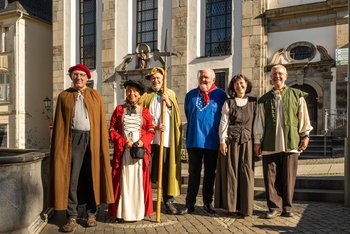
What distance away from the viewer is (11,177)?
151 inches

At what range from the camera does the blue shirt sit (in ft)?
16.8

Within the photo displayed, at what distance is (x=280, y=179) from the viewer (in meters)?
5.17

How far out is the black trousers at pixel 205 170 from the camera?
17.2 ft

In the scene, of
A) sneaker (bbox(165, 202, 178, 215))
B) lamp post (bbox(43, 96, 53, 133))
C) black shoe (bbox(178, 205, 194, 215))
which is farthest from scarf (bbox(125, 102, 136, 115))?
lamp post (bbox(43, 96, 53, 133))

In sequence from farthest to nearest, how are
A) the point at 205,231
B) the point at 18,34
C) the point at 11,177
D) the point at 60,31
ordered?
the point at 18,34 → the point at 60,31 → the point at 205,231 → the point at 11,177

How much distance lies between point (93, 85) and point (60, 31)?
410cm

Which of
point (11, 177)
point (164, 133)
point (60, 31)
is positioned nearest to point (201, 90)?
point (164, 133)

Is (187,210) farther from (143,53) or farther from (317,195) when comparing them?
(143,53)

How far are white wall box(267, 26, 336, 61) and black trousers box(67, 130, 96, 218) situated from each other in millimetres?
13137

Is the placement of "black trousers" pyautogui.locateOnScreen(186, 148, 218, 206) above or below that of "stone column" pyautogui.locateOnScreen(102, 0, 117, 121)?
below

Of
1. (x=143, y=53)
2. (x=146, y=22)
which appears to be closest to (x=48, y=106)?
(x=143, y=53)

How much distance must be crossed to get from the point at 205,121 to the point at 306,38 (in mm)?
12168

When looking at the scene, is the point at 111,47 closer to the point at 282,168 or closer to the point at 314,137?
the point at 314,137

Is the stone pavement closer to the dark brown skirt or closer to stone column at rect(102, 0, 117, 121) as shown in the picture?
the dark brown skirt
